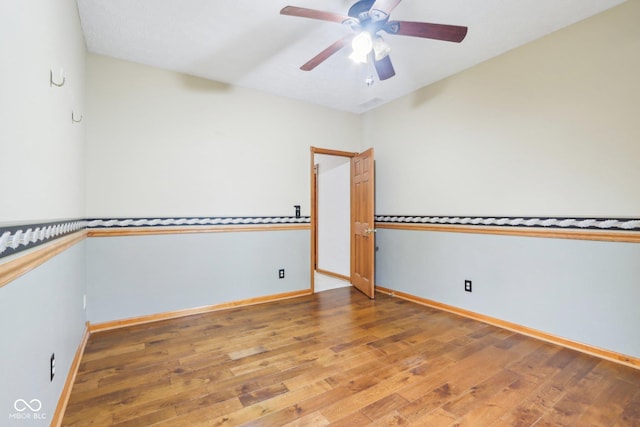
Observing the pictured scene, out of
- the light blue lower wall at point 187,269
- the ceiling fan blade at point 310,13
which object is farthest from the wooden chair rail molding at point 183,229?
the ceiling fan blade at point 310,13

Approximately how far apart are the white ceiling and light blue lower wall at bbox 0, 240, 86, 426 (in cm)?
182

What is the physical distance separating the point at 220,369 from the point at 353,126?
142 inches

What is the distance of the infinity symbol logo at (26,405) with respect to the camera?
3.20ft

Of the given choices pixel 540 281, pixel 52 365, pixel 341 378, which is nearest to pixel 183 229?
pixel 52 365

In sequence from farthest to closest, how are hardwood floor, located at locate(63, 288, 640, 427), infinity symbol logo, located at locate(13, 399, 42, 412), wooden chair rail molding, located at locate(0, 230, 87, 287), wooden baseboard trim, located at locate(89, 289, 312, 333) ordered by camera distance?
wooden baseboard trim, located at locate(89, 289, 312, 333)
hardwood floor, located at locate(63, 288, 640, 427)
infinity symbol logo, located at locate(13, 399, 42, 412)
wooden chair rail molding, located at locate(0, 230, 87, 287)

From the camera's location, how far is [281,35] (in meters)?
2.52

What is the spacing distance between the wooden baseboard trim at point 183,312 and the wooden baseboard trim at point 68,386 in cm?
32

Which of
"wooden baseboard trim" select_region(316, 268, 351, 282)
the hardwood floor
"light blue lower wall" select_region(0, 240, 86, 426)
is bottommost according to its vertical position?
the hardwood floor

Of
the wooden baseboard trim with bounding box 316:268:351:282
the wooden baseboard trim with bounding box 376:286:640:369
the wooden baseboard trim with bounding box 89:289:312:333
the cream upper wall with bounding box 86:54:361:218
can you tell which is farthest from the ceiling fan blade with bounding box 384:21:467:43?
the wooden baseboard trim with bounding box 316:268:351:282

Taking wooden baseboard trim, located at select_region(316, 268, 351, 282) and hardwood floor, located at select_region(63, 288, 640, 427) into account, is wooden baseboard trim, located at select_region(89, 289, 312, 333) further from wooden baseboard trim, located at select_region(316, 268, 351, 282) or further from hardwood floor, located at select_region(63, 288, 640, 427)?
wooden baseboard trim, located at select_region(316, 268, 351, 282)

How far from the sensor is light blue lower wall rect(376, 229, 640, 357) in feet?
7.22

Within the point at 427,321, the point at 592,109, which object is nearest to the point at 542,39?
the point at 592,109

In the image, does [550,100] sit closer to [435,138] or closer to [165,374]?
[435,138]

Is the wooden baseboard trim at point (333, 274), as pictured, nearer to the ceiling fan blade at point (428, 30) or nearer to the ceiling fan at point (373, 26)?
the ceiling fan at point (373, 26)
